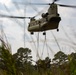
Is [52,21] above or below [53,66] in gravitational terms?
above

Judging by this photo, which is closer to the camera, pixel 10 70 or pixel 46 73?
pixel 10 70

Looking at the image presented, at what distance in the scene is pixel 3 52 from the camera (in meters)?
2.01

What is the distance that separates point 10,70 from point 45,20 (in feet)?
68.1

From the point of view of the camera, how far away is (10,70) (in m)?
1.95

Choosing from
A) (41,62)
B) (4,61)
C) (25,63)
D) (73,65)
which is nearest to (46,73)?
(41,62)

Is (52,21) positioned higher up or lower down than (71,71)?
higher up

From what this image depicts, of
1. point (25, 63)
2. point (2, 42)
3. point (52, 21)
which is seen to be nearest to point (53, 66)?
point (25, 63)

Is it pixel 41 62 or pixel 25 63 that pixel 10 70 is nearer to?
pixel 41 62

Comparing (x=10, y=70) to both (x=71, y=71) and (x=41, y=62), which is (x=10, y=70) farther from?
(x=71, y=71)

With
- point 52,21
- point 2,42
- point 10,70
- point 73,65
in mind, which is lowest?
point 10,70

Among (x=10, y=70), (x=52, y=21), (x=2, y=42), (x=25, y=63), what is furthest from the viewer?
(x=52, y=21)

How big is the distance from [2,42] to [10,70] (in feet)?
1.20

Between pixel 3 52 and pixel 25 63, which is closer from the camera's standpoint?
pixel 3 52

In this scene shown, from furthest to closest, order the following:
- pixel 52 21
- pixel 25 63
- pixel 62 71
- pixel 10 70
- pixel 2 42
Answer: pixel 52 21
pixel 25 63
pixel 62 71
pixel 2 42
pixel 10 70
